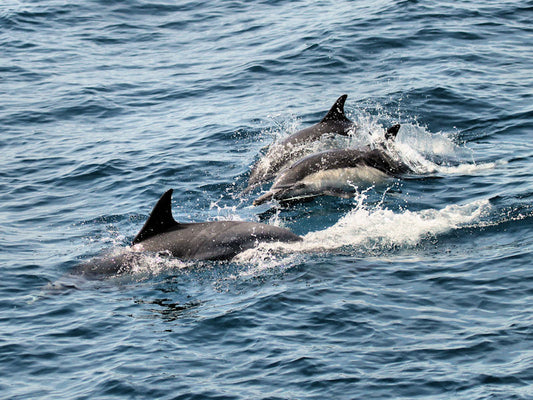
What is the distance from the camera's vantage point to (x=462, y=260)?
10.2 meters

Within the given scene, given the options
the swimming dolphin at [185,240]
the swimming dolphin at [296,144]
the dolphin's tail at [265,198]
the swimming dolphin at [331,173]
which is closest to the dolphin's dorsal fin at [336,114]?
the swimming dolphin at [296,144]

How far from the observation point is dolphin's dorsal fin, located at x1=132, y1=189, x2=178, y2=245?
10750 millimetres

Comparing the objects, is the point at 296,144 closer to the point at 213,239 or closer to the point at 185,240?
the point at 213,239

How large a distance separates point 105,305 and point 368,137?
7216 mm

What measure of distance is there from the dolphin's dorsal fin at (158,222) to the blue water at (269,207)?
47 cm

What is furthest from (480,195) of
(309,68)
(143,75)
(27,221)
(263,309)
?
(143,75)

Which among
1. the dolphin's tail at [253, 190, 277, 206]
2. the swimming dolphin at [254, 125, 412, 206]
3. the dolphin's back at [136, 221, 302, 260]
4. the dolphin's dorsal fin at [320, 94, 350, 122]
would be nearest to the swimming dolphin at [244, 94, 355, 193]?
the dolphin's dorsal fin at [320, 94, 350, 122]

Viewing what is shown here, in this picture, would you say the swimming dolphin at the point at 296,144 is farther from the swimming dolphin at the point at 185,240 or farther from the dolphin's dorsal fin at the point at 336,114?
the swimming dolphin at the point at 185,240

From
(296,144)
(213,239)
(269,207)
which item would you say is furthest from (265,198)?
(213,239)

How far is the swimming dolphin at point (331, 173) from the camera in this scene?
13.6 metres

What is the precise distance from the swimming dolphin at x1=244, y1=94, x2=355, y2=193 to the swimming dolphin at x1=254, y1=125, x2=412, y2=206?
765 millimetres

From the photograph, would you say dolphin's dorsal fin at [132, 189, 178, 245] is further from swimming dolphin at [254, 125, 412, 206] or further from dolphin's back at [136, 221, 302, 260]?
swimming dolphin at [254, 125, 412, 206]

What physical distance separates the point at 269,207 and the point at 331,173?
50.3 inches

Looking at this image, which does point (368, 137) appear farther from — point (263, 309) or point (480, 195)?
point (263, 309)
